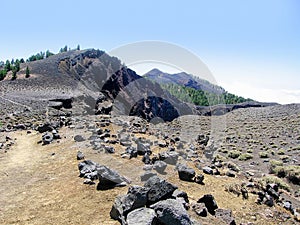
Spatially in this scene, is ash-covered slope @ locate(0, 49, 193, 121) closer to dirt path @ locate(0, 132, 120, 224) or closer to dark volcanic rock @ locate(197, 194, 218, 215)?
dirt path @ locate(0, 132, 120, 224)

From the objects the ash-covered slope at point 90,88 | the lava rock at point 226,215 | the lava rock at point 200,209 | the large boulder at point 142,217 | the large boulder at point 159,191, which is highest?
the ash-covered slope at point 90,88

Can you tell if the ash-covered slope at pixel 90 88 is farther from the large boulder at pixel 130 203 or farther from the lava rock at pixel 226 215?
the lava rock at pixel 226 215

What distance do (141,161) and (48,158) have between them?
5.60 meters

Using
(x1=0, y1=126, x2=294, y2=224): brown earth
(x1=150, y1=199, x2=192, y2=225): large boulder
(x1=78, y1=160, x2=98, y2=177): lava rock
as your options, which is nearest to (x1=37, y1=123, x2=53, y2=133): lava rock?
(x1=0, y1=126, x2=294, y2=224): brown earth

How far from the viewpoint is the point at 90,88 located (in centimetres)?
7344

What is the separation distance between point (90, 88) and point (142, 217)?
69.7 meters

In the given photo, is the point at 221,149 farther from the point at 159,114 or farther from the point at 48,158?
the point at 159,114

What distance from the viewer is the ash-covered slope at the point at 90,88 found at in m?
50.9

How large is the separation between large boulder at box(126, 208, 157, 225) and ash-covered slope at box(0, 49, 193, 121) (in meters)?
39.0

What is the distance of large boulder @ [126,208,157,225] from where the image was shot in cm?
616

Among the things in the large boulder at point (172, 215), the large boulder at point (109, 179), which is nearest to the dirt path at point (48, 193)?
the large boulder at point (109, 179)

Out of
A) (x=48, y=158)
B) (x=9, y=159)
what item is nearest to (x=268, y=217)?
(x=48, y=158)

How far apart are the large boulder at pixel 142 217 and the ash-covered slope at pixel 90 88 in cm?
3896

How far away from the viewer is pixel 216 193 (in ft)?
34.3
